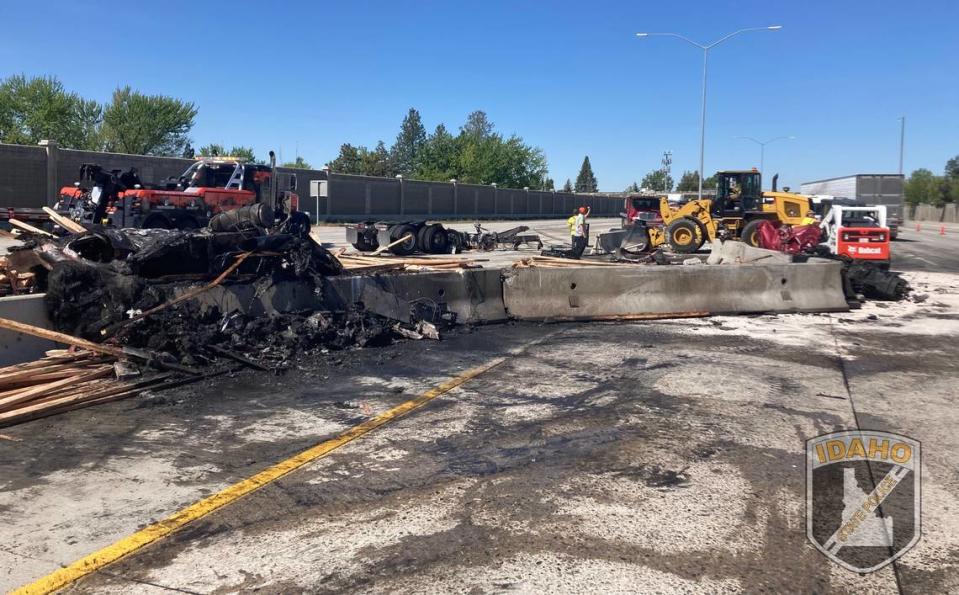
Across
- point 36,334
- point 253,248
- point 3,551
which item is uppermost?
point 253,248

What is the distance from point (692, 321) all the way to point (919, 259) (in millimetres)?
19218

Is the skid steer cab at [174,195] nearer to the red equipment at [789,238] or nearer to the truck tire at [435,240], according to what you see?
the truck tire at [435,240]

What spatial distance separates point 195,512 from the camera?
4422 mm

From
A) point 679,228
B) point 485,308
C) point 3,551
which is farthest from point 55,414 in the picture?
point 679,228

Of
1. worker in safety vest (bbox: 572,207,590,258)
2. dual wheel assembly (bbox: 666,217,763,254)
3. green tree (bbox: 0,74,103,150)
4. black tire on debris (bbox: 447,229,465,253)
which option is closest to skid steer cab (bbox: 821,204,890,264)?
dual wheel assembly (bbox: 666,217,763,254)

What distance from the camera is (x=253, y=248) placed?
32.6 ft

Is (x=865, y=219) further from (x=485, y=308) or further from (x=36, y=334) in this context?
(x=36, y=334)

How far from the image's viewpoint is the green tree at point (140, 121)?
239 feet

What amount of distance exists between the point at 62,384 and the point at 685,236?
853 inches

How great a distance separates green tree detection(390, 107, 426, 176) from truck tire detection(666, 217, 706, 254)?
122424 millimetres

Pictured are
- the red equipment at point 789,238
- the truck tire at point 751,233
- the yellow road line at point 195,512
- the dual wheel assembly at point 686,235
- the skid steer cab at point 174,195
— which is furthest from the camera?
the dual wheel assembly at point 686,235

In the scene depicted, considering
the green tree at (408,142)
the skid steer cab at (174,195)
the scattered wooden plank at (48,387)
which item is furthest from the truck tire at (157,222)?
the green tree at (408,142)

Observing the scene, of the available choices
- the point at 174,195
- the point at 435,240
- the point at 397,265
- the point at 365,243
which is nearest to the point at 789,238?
the point at 435,240

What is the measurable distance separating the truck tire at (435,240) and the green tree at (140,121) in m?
60.6
